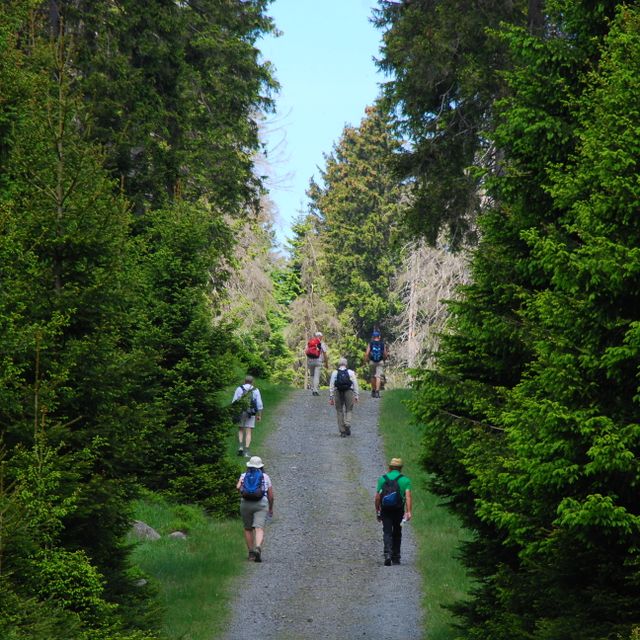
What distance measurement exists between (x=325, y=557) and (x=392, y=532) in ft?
4.77

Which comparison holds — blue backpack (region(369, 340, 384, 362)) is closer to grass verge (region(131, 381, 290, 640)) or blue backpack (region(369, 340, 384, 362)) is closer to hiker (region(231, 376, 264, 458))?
hiker (region(231, 376, 264, 458))

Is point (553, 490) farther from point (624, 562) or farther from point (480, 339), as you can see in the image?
point (480, 339)

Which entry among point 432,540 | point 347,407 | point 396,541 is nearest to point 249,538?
point 396,541

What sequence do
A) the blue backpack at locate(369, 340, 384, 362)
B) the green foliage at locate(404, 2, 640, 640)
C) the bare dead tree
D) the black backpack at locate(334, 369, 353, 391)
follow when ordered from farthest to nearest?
the bare dead tree, the blue backpack at locate(369, 340, 384, 362), the black backpack at locate(334, 369, 353, 391), the green foliage at locate(404, 2, 640, 640)

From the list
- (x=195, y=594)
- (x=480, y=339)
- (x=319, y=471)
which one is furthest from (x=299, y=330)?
(x=480, y=339)

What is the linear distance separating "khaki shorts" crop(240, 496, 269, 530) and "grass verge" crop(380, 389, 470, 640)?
2.76 metres

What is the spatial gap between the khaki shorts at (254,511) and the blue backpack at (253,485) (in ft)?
0.31

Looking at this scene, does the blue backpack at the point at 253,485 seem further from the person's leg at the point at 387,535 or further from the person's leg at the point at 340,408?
the person's leg at the point at 340,408

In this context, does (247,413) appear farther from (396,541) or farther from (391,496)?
(391,496)

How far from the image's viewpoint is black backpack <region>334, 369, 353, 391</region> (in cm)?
2905

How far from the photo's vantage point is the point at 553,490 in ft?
32.2

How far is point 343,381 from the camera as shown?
2914 centimetres

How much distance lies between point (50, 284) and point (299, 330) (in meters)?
54.9

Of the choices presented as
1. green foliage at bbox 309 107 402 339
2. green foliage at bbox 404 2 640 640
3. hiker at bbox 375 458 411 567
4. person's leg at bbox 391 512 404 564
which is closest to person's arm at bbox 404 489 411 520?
hiker at bbox 375 458 411 567
